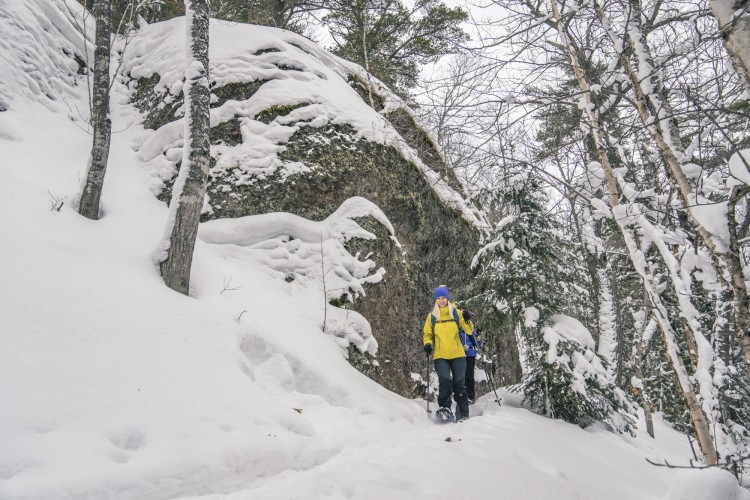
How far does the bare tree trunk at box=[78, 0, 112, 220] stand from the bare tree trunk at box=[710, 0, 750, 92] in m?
6.69

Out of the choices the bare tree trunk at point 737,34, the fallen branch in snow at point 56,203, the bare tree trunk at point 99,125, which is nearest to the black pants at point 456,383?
the bare tree trunk at point 737,34

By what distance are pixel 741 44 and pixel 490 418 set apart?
471 cm

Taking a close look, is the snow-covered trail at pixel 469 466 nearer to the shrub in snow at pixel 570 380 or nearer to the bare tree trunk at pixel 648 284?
the shrub in snow at pixel 570 380

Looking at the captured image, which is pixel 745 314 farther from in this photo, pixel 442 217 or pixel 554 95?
pixel 442 217

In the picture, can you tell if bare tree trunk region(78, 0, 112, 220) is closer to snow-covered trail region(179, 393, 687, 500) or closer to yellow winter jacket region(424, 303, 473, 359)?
snow-covered trail region(179, 393, 687, 500)

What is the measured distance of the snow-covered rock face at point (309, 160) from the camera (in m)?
7.52

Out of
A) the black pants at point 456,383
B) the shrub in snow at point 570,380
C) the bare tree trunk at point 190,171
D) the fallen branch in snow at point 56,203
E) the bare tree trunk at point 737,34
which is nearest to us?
the bare tree trunk at point 737,34

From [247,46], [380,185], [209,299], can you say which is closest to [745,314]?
[209,299]

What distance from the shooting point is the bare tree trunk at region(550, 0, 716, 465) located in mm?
4246

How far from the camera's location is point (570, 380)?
6.15m

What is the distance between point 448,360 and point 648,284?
282cm

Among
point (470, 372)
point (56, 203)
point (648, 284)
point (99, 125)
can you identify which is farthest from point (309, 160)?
point (648, 284)

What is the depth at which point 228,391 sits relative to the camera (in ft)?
12.1

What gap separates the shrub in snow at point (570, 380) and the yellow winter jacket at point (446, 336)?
131 centimetres
